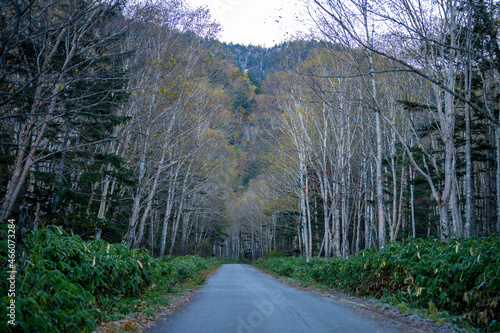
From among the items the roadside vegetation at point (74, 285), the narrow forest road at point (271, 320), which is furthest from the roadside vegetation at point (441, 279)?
the roadside vegetation at point (74, 285)

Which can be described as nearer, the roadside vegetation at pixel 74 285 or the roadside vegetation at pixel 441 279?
the roadside vegetation at pixel 74 285

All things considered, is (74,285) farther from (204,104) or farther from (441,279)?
A: (204,104)

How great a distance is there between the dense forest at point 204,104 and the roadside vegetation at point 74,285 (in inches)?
26.3

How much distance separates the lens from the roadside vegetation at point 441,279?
4578 mm

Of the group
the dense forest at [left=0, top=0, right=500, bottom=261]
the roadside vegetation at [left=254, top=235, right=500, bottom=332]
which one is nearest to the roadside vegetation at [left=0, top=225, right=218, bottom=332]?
the dense forest at [left=0, top=0, right=500, bottom=261]

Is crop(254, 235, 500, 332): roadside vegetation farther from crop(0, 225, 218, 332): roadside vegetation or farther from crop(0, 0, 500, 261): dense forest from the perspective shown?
crop(0, 225, 218, 332): roadside vegetation

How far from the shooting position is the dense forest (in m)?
7.22

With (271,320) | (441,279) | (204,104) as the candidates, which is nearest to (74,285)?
(271,320)

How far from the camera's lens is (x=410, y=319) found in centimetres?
550

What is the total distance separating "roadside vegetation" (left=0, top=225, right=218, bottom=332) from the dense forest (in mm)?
669

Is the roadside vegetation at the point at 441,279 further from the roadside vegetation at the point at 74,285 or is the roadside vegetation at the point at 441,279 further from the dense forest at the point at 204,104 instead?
the roadside vegetation at the point at 74,285

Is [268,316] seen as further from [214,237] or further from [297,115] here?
[214,237]

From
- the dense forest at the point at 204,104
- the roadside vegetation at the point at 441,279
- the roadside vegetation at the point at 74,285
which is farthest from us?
the dense forest at the point at 204,104

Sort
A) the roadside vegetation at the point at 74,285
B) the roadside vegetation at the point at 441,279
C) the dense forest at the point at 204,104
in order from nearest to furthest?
the roadside vegetation at the point at 74,285 < the roadside vegetation at the point at 441,279 < the dense forest at the point at 204,104
